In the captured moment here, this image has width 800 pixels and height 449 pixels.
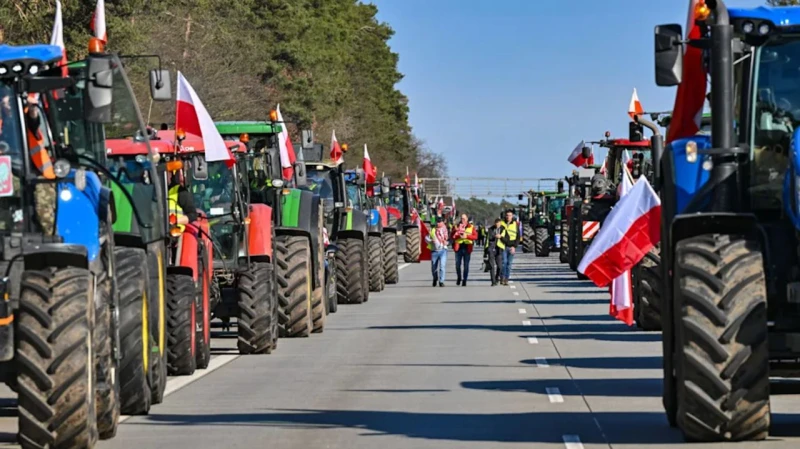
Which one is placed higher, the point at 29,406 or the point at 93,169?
the point at 93,169

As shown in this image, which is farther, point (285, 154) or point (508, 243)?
point (508, 243)

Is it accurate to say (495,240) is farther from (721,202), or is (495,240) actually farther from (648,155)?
(721,202)

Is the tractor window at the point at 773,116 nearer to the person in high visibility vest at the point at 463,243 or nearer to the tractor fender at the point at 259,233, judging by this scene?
the tractor fender at the point at 259,233

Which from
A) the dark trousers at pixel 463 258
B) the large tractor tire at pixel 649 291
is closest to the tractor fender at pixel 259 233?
the large tractor tire at pixel 649 291

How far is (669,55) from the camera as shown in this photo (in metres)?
12.4

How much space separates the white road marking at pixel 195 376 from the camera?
18.2 meters

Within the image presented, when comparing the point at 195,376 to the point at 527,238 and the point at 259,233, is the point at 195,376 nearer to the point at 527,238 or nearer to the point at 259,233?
the point at 259,233

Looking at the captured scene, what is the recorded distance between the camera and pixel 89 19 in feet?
152

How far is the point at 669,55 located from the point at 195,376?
8944mm

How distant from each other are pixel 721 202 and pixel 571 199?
143 ft

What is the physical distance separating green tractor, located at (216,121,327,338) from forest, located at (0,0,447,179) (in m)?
10.1

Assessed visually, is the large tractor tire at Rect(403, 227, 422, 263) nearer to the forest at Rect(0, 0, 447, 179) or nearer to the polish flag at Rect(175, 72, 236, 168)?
the forest at Rect(0, 0, 447, 179)

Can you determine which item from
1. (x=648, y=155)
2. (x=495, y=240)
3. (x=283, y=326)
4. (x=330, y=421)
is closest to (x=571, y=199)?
(x=495, y=240)

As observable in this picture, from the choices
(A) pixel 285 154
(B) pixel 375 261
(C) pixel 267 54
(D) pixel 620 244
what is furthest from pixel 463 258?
(C) pixel 267 54
